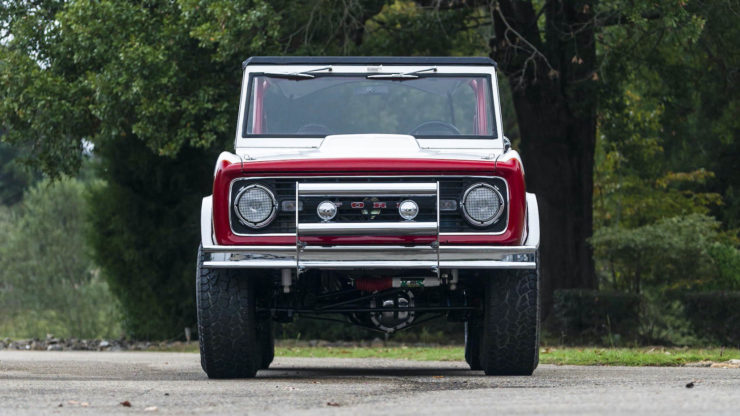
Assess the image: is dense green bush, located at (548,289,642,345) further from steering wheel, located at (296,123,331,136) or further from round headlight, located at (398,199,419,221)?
round headlight, located at (398,199,419,221)

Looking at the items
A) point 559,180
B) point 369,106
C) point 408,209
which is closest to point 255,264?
point 408,209

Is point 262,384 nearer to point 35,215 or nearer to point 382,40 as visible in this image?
point 382,40

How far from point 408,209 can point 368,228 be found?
32 cm

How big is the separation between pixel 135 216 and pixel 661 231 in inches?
420

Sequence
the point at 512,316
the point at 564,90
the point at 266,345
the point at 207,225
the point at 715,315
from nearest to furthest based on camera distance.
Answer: the point at 207,225
the point at 512,316
the point at 266,345
the point at 715,315
the point at 564,90

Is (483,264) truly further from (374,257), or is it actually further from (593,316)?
(593,316)

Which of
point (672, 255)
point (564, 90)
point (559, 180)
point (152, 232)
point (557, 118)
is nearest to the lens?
point (564, 90)

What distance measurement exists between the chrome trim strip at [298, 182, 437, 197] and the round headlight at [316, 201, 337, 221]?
7 cm

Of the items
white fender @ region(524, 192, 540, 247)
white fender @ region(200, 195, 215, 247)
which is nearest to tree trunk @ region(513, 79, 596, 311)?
white fender @ region(524, 192, 540, 247)

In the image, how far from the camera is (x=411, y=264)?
8.77 m

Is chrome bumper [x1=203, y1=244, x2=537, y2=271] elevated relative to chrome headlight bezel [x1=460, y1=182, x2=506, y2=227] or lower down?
lower down

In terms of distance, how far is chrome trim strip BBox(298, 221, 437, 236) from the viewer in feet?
28.7

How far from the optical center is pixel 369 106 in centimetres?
1052

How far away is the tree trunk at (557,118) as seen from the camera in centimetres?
2012
